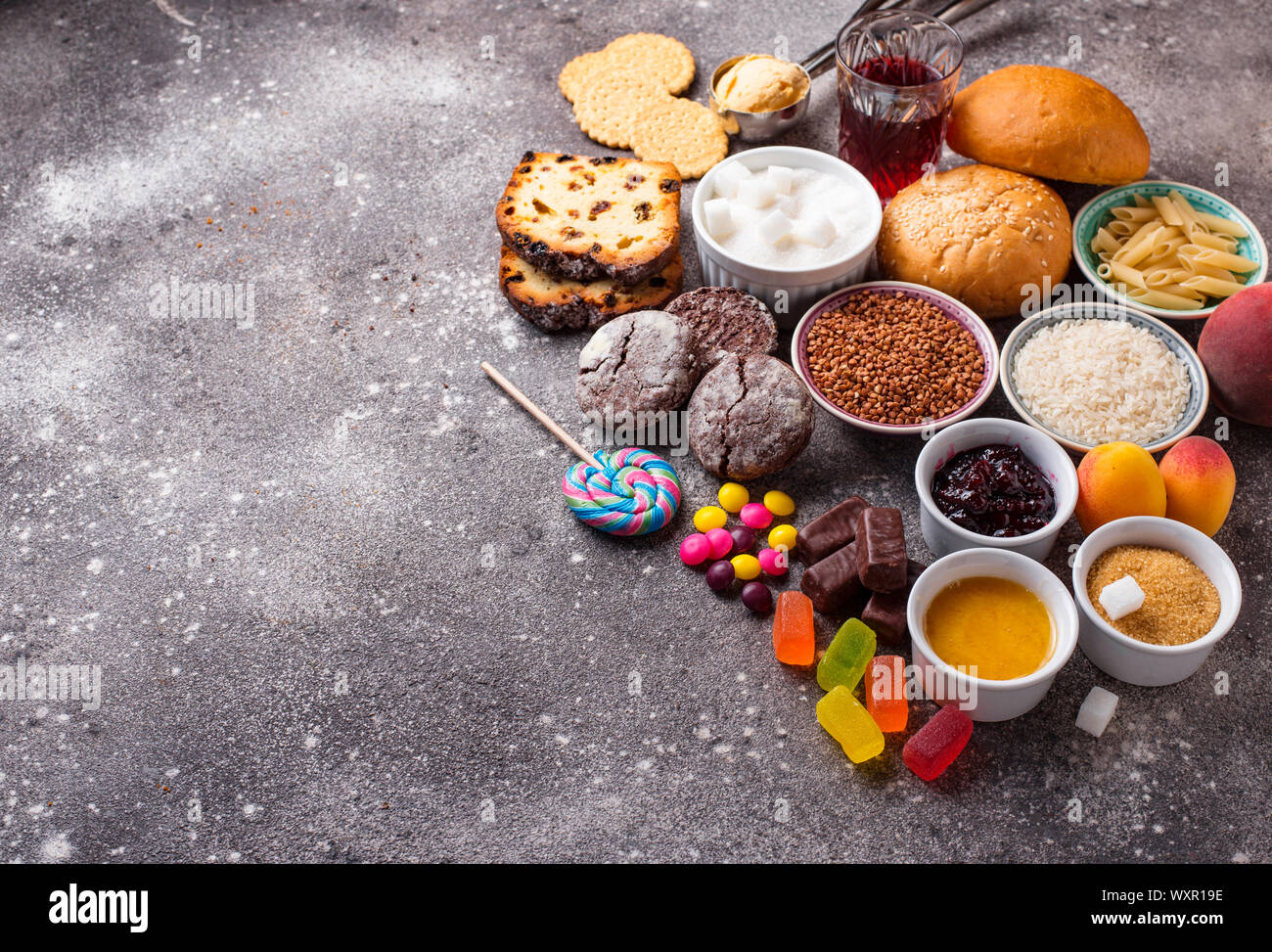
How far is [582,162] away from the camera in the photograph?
9.72ft

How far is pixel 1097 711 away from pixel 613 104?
93.4 inches

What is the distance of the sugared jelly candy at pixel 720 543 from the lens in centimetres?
231

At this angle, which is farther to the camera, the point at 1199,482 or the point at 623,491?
the point at 623,491

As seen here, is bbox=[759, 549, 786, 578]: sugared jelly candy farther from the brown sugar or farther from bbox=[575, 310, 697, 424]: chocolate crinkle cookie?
the brown sugar

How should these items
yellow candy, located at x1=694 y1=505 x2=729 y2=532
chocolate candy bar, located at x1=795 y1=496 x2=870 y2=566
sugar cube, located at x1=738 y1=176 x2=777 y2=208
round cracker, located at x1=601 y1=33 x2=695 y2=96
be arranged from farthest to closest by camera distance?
round cracker, located at x1=601 y1=33 x2=695 y2=96 < sugar cube, located at x1=738 y1=176 x2=777 y2=208 < yellow candy, located at x1=694 y1=505 x2=729 y2=532 < chocolate candy bar, located at x1=795 y1=496 x2=870 y2=566

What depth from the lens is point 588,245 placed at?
2.72 metres

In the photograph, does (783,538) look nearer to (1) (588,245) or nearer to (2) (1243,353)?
(1) (588,245)

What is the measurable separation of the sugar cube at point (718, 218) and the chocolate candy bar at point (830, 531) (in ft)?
2.86

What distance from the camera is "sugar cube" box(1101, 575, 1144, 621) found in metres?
1.97

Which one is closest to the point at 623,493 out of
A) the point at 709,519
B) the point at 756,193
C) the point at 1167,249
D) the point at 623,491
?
the point at 623,491

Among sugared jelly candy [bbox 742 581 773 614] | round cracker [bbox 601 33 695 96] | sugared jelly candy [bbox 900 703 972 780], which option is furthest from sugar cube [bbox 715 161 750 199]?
sugared jelly candy [bbox 900 703 972 780]

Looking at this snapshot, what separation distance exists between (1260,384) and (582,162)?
193 centimetres

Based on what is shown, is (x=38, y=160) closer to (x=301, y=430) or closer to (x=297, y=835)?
(x=301, y=430)

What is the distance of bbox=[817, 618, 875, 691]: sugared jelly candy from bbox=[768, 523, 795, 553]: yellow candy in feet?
0.94
